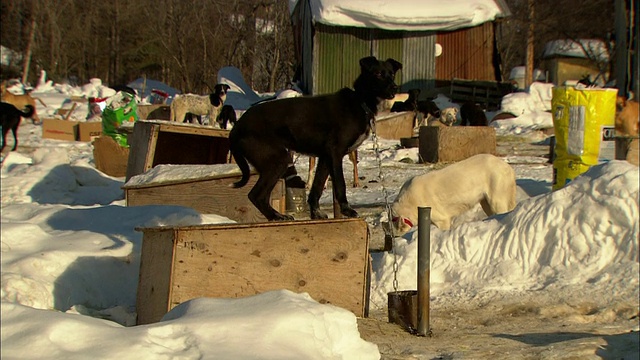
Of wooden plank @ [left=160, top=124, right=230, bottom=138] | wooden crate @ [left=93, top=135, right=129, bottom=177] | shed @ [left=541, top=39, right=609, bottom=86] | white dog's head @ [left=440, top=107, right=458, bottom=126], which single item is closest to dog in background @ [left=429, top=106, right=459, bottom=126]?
white dog's head @ [left=440, top=107, right=458, bottom=126]

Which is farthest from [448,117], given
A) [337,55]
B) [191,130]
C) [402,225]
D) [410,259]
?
[410,259]

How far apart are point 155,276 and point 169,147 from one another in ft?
25.2

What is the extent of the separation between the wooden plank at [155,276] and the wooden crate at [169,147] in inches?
220

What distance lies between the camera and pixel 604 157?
14961 mm

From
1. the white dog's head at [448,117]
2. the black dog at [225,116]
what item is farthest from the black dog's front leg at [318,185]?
the white dog's head at [448,117]

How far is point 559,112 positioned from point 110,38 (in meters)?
46.5

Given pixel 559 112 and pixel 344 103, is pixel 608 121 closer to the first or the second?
pixel 559 112

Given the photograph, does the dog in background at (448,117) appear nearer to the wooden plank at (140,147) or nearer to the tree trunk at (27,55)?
the wooden plank at (140,147)

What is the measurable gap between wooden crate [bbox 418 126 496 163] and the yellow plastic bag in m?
5.89

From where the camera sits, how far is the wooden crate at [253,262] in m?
5.59

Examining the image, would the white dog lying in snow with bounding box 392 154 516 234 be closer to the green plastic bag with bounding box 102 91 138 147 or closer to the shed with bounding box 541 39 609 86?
the green plastic bag with bounding box 102 91 138 147

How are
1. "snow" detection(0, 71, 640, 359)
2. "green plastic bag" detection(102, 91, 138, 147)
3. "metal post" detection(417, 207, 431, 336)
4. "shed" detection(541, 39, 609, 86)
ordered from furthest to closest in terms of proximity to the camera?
"shed" detection(541, 39, 609, 86)
"green plastic bag" detection(102, 91, 138, 147)
"metal post" detection(417, 207, 431, 336)
"snow" detection(0, 71, 640, 359)

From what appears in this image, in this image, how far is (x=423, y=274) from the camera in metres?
6.01

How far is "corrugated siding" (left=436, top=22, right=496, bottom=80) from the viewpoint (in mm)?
31656
